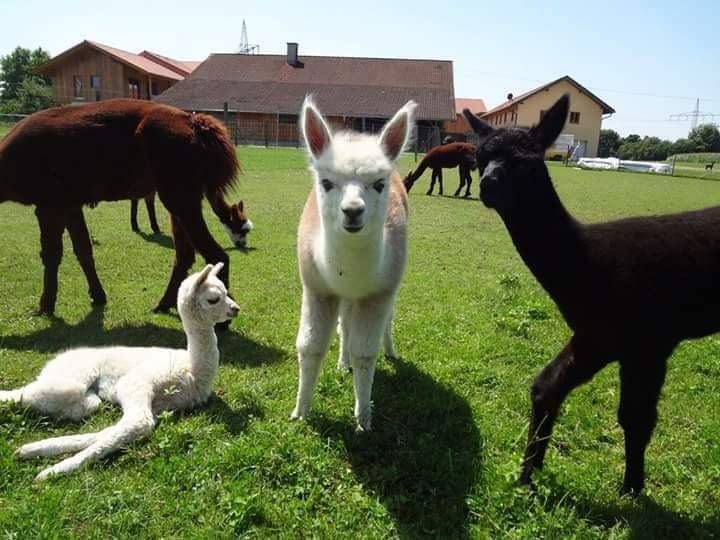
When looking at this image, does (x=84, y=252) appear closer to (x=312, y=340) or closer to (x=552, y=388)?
(x=312, y=340)

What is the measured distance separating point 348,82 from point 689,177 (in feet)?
98.7

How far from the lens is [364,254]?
3172 mm

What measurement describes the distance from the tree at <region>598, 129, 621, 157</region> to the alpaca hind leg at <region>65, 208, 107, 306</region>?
74.0m

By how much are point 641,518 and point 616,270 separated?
133cm

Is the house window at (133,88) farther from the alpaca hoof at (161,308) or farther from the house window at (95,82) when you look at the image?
the alpaca hoof at (161,308)

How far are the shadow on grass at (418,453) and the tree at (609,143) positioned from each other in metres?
74.3

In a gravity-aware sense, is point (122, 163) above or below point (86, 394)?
above

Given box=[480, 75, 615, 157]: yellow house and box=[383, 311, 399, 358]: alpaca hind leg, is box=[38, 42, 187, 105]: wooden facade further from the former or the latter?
box=[383, 311, 399, 358]: alpaca hind leg

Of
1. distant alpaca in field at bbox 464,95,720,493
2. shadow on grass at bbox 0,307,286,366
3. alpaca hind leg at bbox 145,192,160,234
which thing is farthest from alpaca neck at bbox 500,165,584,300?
alpaca hind leg at bbox 145,192,160,234

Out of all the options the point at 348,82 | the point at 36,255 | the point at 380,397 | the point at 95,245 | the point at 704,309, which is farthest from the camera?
the point at 348,82

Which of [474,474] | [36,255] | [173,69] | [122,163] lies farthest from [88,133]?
[173,69]

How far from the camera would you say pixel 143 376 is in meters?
3.50

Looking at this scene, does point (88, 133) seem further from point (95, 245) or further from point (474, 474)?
point (474, 474)

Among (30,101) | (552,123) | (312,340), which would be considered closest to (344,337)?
(312,340)
